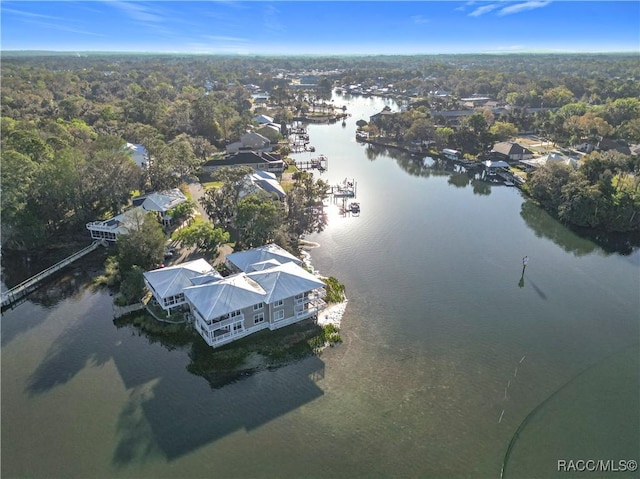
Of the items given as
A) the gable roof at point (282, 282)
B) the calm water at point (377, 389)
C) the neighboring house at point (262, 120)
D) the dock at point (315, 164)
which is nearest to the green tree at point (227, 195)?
the calm water at point (377, 389)

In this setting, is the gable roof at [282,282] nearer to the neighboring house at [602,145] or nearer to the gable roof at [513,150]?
the gable roof at [513,150]

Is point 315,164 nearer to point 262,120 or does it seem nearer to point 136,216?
point 262,120

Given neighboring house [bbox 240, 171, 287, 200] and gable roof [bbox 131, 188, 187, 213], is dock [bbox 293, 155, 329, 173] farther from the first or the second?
gable roof [bbox 131, 188, 187, 213]

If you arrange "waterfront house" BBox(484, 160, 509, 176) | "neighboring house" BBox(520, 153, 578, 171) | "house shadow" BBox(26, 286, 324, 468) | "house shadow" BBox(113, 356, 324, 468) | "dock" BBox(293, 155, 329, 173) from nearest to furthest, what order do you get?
"house shadow" BBox(113, 356, 324, 468), "house shadow" BBox(26, 286, 324, 468), "neighboring house" BBox(520, 153, 578, 171), "waterfront house" BBox(484, 160, 509, 176), "dock" BBox(293, 155, 329, 173)

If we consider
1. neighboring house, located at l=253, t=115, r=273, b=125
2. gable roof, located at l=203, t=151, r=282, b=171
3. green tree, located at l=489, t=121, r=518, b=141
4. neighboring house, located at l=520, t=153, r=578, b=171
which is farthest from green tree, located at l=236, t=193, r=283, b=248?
neighboring house, located at l=253, t=115, r=273, b=125

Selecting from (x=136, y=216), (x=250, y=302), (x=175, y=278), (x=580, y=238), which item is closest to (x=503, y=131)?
(x=580, y=238)

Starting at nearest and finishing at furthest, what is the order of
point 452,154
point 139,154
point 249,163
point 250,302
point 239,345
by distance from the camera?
1. point 250,302
2. point 239,345
3. point 139,154
4. point 249,163
5. point 452,154

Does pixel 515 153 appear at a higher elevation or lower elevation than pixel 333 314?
higher
